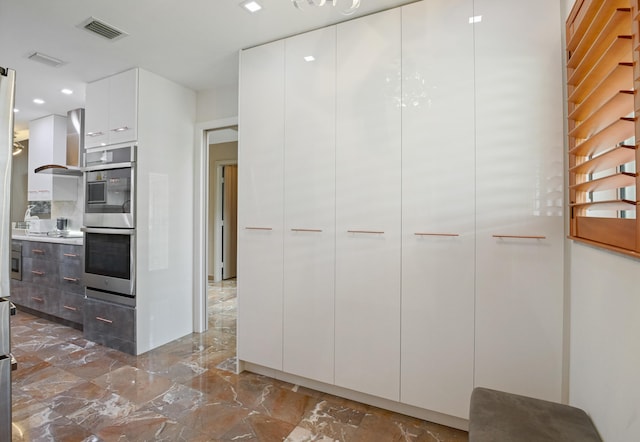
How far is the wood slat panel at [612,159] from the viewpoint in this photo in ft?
2.90

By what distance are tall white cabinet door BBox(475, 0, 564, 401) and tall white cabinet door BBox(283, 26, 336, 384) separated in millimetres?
935

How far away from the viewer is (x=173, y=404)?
7.02 ft

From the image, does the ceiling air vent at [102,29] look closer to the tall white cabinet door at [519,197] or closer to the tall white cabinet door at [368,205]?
the tall white cabinet door at [368,205]

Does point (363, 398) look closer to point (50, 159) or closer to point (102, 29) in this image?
point (102, 29)

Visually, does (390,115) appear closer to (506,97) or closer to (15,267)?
(506,97)

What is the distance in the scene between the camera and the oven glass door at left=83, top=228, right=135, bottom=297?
2895mm

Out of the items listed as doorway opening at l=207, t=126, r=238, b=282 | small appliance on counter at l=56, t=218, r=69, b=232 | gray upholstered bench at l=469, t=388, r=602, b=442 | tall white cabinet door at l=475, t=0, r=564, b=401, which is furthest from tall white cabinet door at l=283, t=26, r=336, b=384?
small appliance on counter at l=56, t=218, r=69, b=232

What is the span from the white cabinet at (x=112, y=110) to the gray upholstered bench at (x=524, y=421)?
3.29m

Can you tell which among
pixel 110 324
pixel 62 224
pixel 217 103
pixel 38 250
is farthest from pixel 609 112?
pixel 62 224

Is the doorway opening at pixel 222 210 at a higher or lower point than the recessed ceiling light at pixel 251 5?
lower

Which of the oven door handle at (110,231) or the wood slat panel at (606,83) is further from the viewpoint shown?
the oven door handle at (110,231)

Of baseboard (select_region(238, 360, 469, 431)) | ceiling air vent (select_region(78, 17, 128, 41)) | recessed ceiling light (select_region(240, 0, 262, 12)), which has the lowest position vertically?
baseboard (select_region(238, 360, 469, 431))

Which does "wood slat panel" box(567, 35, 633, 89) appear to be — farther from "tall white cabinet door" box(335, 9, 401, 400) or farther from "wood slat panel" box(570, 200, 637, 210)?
"tall white cabinet door" box(335, 9, 401, 400)

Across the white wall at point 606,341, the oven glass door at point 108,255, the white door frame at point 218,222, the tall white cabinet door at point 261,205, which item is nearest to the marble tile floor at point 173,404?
the tall white cabinet door at point 261,205
